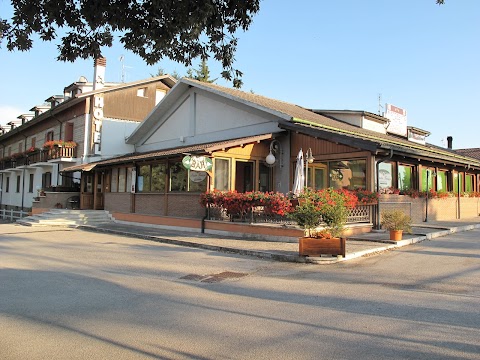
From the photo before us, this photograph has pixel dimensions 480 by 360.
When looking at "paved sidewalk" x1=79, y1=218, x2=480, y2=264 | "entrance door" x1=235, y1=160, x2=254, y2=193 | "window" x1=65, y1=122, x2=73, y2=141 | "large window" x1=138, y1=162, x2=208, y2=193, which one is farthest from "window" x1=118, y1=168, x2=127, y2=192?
"entrance door" x1=235, y1=160, x2=254, y2=193

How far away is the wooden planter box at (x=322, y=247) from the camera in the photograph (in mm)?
9766

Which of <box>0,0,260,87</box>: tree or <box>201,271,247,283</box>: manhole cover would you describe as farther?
<box>201,271,247,283</box>: manhole cover

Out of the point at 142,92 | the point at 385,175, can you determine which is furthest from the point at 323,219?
the point at 142,92

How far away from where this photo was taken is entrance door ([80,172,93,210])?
24.5 m

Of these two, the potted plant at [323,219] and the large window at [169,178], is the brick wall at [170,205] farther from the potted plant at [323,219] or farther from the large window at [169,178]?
the potted plant at [323,219]

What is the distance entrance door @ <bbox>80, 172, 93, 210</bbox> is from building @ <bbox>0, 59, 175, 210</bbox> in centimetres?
6

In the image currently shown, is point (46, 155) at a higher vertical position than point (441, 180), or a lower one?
higher

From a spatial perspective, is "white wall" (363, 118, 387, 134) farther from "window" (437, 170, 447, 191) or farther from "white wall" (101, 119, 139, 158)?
"white wall" (101, 119, 139, 158)

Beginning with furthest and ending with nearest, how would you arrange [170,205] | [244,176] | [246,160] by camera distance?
[170,205], [244,176], [246,160]

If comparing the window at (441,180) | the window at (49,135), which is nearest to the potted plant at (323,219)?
the window at (441,180)

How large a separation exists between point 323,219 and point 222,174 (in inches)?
266

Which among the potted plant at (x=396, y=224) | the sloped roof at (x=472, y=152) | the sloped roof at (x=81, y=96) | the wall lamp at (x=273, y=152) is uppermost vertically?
the sloped roof at (x=81, y=96)

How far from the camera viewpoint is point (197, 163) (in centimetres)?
1484

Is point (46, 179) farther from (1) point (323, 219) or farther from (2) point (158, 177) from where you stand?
(1) point (323, 219)
